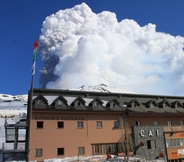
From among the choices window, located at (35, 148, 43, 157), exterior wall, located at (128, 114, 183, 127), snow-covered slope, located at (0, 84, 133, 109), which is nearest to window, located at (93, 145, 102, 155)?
exterior wall, located at (128, 114, 183, 127)

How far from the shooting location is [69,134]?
35.0 m

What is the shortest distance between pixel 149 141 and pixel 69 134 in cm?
1375

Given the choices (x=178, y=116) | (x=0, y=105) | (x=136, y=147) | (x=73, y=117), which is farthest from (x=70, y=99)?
(x=0, y=105)

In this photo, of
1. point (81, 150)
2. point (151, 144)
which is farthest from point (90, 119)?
point (151, 144)

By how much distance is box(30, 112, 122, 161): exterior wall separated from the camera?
109 feet

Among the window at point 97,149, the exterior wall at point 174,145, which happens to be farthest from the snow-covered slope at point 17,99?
the exterior wall at point 174,145

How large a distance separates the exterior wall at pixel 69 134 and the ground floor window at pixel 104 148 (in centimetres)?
51

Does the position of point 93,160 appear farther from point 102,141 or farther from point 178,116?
point 178,116

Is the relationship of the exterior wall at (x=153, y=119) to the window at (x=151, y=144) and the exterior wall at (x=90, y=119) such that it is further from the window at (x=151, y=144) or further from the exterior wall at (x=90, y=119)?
the window at (x=151, y=144)

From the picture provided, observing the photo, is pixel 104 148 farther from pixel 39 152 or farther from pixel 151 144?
pixel 39 152

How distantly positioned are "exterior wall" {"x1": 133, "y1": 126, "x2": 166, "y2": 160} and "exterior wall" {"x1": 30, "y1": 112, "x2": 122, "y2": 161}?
3.17m

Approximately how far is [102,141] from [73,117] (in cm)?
602

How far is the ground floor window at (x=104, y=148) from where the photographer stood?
35.9 m

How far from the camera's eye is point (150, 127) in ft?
129
